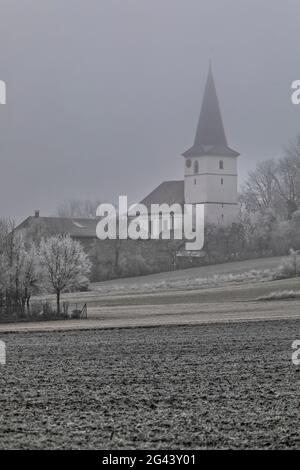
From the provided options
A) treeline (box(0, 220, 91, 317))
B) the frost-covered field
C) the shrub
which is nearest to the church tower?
the shrub

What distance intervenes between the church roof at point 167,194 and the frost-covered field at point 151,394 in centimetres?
13433

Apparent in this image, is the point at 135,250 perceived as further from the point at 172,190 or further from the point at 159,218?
the point at 172,190

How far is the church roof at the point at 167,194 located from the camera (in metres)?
172

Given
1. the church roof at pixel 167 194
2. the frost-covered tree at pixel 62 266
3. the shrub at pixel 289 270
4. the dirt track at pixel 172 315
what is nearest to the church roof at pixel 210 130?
the church roof at pixel 167 194

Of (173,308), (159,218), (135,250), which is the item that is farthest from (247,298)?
(159,218)

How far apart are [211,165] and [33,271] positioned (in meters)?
109

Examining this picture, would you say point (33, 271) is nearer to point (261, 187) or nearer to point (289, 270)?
point (289, 270)

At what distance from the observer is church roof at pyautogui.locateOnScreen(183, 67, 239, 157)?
6535 inches

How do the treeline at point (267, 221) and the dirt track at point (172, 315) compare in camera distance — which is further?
the treeline at point (267, 221)

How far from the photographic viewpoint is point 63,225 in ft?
493

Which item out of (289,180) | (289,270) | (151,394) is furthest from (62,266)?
(289,180)

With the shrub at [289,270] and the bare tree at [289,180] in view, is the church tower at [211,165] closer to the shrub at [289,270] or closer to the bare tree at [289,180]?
the bare tree at [289,180]

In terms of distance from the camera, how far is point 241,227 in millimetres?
131625
